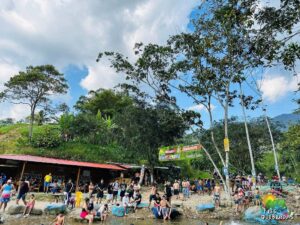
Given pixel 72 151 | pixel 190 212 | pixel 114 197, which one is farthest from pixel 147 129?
pixel 190 212

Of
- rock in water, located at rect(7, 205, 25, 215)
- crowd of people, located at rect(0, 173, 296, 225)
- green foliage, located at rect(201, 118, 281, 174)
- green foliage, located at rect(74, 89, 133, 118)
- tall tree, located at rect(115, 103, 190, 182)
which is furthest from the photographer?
green foliage, located at rect(74, 89, 133, 118)

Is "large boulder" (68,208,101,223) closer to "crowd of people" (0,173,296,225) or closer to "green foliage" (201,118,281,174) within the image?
"crowd of people" (0,173,296,225)

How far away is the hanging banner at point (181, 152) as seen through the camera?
21.7 metres

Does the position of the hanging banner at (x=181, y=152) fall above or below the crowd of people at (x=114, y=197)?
above

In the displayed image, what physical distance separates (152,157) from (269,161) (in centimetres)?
3606

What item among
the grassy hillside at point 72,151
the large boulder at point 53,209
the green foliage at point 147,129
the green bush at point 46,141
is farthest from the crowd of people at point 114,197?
the green bush at point 46,141

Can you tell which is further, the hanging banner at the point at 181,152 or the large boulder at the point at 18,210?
the hanging banner at the point at 181,152

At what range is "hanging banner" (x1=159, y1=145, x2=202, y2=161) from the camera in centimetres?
2174

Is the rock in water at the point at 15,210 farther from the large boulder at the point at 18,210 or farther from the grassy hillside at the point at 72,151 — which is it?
the grassy hillside at the point at 72,151

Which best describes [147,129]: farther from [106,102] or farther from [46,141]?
[106,102]

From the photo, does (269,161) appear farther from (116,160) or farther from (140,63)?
(140,63)

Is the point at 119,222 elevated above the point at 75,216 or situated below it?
below

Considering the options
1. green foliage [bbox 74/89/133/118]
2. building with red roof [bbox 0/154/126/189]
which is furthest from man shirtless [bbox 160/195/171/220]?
green foliage [bbox 74/89/133/118]

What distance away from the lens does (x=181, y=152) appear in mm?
23203
